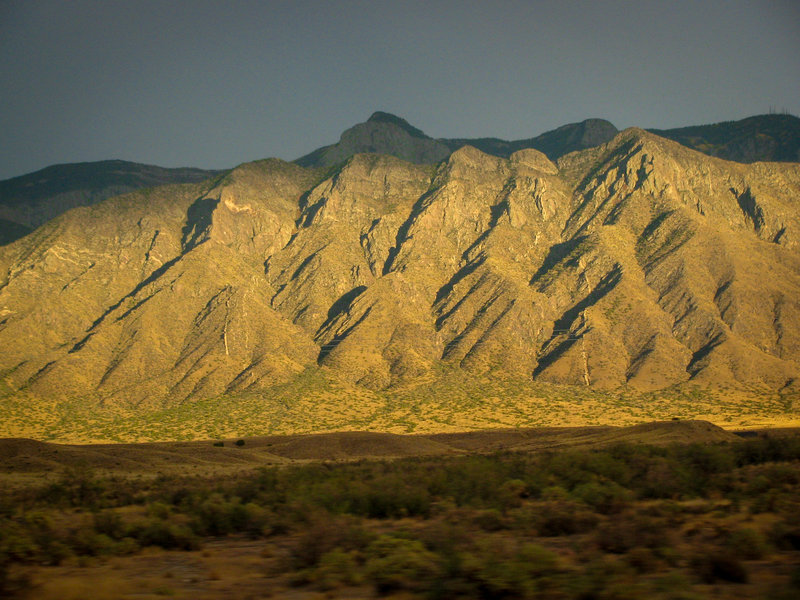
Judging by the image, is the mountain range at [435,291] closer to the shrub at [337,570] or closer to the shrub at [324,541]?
the shrub at [324,541]

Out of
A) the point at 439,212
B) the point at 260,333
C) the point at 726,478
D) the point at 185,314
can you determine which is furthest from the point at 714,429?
the point at 439,212

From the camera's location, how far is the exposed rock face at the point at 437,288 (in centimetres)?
12544

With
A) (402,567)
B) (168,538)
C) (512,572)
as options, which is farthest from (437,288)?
(512,572)

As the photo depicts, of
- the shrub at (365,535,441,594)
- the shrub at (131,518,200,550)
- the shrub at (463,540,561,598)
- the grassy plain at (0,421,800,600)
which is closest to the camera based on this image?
the shrub at (463,540,561,598)

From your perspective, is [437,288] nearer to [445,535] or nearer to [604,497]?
[604,497]

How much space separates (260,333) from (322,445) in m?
76.2

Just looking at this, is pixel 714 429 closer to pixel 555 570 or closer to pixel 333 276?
pixel 555 570

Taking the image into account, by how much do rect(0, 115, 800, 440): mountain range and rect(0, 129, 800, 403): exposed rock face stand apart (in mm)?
502

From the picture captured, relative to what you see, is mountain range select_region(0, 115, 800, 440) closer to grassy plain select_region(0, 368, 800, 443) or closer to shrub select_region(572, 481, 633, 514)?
grassy plain select_region(0, 368, 800, 443)

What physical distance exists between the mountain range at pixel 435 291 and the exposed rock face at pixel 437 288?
1.65 ft

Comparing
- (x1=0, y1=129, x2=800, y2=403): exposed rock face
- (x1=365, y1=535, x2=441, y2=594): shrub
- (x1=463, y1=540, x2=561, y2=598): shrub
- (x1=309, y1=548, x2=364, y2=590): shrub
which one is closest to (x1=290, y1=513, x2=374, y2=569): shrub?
(x1=309, y1=548, x2=364, y2=590): shrub

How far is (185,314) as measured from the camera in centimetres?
14438

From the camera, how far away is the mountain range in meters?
124

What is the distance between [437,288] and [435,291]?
1.77 m
